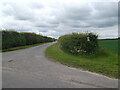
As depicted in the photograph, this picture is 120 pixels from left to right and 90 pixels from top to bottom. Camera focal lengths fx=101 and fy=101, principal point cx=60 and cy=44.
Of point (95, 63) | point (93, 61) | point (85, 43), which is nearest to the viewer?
point (95, 63)

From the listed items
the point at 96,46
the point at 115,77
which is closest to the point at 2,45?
the point at 96,46

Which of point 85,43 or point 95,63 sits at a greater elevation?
point 85,43

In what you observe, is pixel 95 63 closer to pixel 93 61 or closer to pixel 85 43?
pixel 93 61

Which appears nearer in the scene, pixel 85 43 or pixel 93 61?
pixel 93 61

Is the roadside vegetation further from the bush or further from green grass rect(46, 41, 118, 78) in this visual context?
the bush

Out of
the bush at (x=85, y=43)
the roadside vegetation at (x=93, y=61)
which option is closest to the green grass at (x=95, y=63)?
the roadside vegetation at (x=93, y=61)

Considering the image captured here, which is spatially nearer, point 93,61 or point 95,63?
point 95,63

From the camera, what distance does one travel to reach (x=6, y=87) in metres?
3.46

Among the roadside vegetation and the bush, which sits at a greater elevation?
the bush

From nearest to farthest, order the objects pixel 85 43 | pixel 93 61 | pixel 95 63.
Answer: pixel 95 63 < pixel 93 61 < pixel 85 43

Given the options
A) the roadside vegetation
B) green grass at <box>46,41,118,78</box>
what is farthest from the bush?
green grass at <box>46,41,118,78</box>

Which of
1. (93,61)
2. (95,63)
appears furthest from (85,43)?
(95,63)

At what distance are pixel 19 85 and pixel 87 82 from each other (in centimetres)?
246

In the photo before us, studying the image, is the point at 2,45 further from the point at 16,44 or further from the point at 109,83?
the point at 109,83
